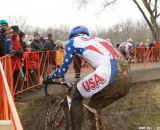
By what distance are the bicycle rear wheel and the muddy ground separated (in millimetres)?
929

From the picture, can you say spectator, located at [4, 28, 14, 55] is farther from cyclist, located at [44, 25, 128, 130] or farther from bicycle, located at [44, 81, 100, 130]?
cyclist, located at [44, 25, 128, 130]

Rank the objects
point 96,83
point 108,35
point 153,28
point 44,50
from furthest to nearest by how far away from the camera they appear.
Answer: point 108,35 → point 153,28 → point 44,50 → point 96,83

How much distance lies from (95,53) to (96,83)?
0.43 metres

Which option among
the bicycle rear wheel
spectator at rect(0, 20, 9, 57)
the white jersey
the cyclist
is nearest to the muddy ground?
the bicycle rear wheel

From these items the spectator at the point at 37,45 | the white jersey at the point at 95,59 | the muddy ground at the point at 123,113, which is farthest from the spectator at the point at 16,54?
the white jersey at the point at 95,59

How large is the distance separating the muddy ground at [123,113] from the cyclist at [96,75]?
1846mm

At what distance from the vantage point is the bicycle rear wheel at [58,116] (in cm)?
681

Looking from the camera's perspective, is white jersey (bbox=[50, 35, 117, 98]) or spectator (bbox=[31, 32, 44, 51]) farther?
spectator (bbox=[31, 32, 44, 51])

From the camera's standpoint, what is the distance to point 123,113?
10.5 meters

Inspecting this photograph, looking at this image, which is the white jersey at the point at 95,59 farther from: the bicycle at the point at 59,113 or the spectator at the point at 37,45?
the spectator at the point at 37,45

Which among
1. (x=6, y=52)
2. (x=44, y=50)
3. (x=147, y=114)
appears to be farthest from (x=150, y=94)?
(x=6, y=52)

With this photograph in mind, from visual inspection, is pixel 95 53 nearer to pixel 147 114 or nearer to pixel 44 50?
pixel 147 114

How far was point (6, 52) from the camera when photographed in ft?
32.0

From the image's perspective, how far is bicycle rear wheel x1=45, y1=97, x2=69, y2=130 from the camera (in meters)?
6.81
